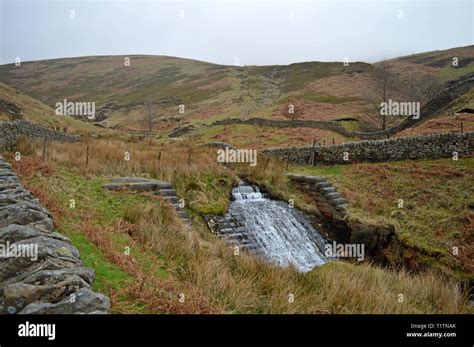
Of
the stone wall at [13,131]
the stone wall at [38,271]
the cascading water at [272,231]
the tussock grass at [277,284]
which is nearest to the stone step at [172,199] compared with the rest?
the cascading water at [272,231]

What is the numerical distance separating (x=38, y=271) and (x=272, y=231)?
8.69 m

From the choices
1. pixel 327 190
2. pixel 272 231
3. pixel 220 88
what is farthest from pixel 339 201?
pixel 220 88

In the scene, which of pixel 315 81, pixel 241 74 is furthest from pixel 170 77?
pixel 315 81

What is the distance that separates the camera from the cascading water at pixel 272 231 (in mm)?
10359

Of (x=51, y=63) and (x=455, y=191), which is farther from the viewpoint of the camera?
(x=51, y=63)

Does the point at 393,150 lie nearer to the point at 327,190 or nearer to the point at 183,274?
the point at 327,190

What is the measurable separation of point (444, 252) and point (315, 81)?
5762 centimetres

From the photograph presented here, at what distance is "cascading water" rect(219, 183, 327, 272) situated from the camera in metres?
10.4

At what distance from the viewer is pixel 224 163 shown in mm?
17016

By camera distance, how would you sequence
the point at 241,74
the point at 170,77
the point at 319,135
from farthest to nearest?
1. the point at 170,77
2. the point at 241,74
3. the point at 319,135

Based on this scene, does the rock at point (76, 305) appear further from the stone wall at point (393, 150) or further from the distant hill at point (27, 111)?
the distant hill at point (27, 111)

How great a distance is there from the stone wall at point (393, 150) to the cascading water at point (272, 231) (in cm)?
623

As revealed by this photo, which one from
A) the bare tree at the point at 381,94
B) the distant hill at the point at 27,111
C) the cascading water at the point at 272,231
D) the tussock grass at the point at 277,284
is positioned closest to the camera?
the tussock grass at the point at 277,284

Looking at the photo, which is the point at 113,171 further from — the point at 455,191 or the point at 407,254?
the point at 455,191
